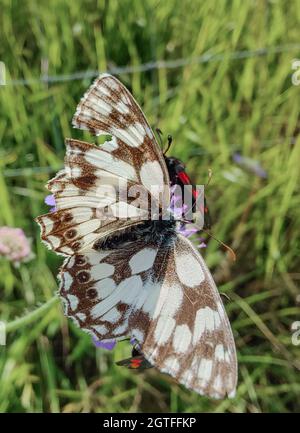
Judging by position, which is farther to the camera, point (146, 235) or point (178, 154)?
point (178, 154)

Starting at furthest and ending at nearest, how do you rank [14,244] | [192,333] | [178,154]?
[178,154] < [14,244] < [192,333]

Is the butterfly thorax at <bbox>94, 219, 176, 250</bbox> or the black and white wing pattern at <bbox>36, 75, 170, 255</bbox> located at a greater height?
the black and white wing pattern at <bbox>36, 75, 170, 255</bbox>

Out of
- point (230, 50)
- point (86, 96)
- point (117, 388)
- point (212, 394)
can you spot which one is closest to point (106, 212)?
point (86, 96)

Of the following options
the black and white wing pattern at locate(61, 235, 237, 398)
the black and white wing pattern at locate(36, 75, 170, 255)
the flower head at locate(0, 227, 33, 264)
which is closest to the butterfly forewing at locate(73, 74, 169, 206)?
the black and white wing pattern at locate(36, 75, 170, 255)

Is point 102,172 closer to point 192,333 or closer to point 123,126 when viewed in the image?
point 123,126

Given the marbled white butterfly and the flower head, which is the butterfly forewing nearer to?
the marbled white butterfly

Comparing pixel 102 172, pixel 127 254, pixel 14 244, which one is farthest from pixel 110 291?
pixel 14 244

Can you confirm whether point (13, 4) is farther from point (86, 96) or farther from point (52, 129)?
point (86, 96)
